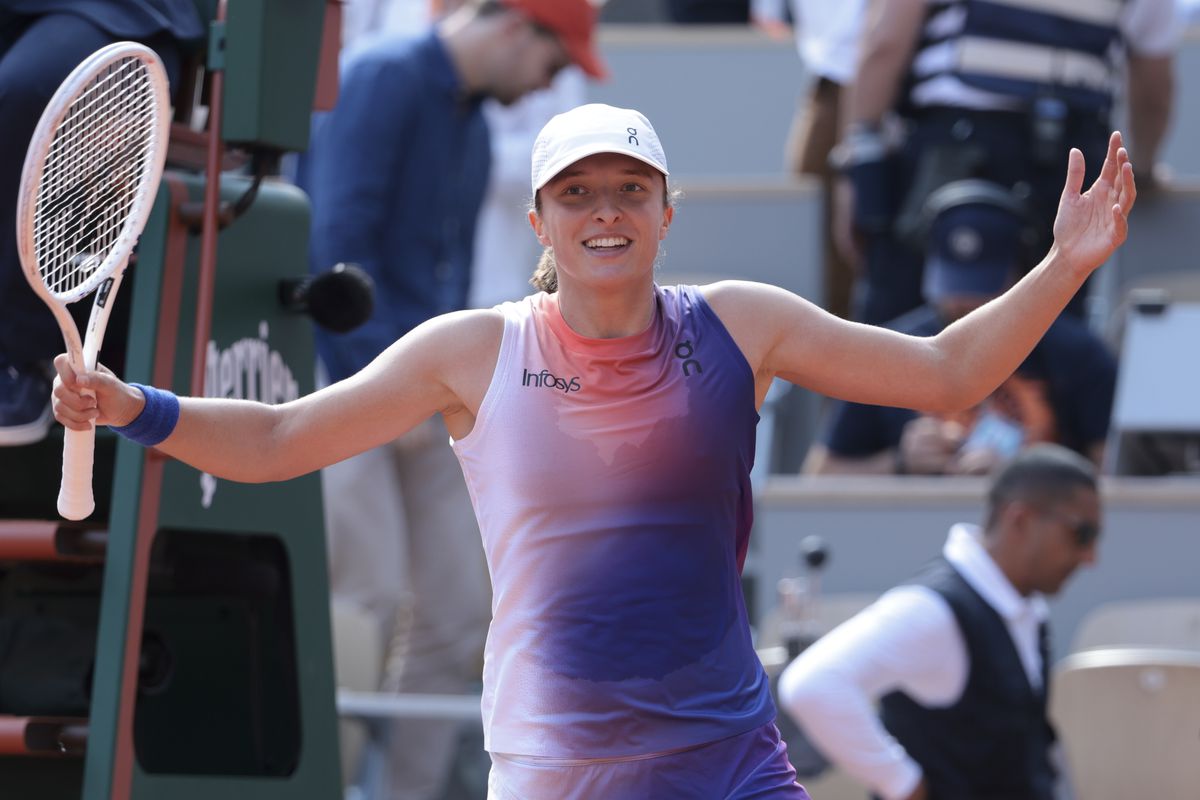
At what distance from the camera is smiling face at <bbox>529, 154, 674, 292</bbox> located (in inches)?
122

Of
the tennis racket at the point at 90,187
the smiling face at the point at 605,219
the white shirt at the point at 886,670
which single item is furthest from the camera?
the white shirt at the point at 886,670

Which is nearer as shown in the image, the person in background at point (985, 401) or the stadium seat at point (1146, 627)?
the stadium seat at point (1146, 627)

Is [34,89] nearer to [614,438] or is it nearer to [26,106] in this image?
[26,106]

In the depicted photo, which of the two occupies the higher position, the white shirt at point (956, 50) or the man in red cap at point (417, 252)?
the white shirt at point (956, 50)

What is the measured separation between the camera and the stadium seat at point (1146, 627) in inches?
237

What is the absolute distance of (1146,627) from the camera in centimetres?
603

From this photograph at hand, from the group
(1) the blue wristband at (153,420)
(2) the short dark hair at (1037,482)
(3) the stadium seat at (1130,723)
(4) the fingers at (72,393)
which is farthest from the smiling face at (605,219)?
(3) the stadium seat at (1130,723)

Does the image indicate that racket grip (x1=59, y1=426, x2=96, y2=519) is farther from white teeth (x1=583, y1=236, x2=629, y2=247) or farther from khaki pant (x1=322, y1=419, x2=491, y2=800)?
khaki pant (x1=322, y1=419, x2=491, y2=800)

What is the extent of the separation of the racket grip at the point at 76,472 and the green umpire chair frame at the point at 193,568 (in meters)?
0.68

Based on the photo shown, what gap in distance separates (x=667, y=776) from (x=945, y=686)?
229cm

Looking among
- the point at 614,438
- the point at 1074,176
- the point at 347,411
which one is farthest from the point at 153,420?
the point at 1074,176

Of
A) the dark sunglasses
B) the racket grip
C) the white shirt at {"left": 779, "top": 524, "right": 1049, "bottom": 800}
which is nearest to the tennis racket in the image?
the racket grip

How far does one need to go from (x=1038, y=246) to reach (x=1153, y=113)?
45.9 inches

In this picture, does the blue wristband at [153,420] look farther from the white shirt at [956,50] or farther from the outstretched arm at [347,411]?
the white shirt at [956,50]
